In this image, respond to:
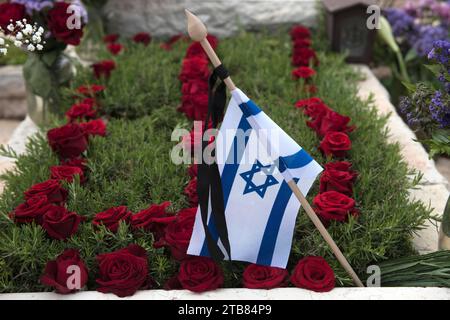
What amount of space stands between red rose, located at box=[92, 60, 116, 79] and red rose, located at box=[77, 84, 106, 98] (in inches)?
7.1

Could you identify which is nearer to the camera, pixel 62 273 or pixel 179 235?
pixel 62 273

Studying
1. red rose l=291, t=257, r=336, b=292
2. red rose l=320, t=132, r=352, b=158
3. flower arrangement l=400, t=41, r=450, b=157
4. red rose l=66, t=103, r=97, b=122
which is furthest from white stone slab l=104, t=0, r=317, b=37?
red rose l=291, t=257, r=336, b=292

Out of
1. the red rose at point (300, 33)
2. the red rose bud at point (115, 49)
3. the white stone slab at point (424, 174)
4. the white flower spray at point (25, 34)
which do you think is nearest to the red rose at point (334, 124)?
the white stone slab at point (424, 174)

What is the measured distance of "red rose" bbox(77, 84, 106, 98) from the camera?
11.3 ft

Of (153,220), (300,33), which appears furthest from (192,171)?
(300,33)

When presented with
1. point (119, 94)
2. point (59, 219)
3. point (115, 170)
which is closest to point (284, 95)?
point (119, 94)

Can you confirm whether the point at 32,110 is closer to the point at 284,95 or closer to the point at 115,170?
the point at 115,170

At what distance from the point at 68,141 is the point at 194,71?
1001 mm

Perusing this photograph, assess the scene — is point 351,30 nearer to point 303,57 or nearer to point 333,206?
point 303,57

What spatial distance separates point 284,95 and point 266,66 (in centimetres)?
41

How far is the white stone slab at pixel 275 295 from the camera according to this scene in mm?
1945

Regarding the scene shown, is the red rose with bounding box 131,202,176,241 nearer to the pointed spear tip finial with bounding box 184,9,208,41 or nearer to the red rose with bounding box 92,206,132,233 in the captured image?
the red rose with bounding box 92,206,132,233

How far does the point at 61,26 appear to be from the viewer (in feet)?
10.7

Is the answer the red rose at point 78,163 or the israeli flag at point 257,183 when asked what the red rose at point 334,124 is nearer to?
the israeli flag at point 257,183
